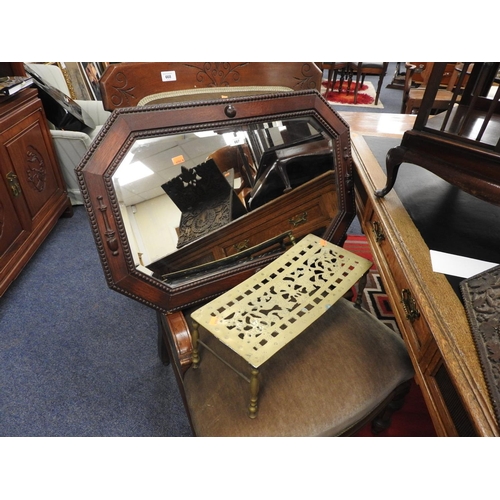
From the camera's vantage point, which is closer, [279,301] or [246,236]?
[279,301]

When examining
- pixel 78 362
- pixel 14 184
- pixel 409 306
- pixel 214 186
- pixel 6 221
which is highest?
pixel 214 186

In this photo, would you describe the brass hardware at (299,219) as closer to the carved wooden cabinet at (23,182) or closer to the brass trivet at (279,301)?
the brass trivet at (279,301)

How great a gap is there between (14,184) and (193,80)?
41.9 inches

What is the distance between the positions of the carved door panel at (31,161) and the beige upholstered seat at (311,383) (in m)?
1.34

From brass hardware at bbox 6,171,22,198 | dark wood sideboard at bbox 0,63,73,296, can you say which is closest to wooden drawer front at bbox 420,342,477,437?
dark wood sideboard at bbox 0,63,73,296

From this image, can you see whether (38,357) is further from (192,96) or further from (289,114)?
(289,114)

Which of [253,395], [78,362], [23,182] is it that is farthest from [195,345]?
[23,182]

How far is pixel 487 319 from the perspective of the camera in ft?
2.09

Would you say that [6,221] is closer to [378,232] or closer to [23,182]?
[23,182]

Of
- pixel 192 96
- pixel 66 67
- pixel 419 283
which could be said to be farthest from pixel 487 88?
Result: pixel 66 67

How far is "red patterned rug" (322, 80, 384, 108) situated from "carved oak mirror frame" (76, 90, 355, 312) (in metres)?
3.77

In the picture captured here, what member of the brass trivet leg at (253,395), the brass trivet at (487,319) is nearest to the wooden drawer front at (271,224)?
the brass trivet leg at (253,395)

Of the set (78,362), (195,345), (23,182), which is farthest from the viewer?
(23,182)

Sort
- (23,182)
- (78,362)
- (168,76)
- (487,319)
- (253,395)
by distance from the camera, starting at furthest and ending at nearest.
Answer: (23,182)
(78,362)
(168,76)
(253,395)
(487,319)
